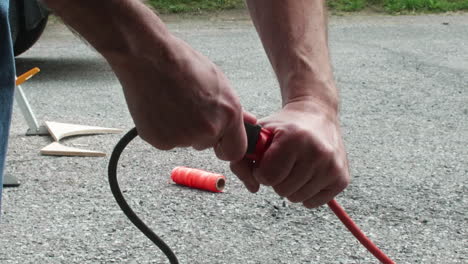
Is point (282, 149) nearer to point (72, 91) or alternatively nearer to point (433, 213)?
point (433, 213)

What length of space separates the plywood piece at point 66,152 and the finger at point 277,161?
2.46 meters

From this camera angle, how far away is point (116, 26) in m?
0.77

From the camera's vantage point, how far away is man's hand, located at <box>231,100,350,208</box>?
932 mm

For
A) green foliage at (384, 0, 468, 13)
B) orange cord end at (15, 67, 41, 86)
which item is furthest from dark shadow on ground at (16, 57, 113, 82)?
green foliage at (384, 0, 468, 13)

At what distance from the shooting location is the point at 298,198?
1.00 metres

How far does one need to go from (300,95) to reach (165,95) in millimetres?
352

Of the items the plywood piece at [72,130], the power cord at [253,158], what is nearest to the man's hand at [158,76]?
the power cord at [253,158]

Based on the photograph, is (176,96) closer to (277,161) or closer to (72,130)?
(277,161)

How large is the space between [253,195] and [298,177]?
5.94 ft

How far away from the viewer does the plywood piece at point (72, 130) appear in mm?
3623

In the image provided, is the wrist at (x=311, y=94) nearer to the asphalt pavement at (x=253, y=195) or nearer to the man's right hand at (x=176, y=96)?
the man's right hand at (x=176, y=96)

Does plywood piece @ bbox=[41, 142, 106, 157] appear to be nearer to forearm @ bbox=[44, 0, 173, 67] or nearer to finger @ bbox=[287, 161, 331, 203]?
finger @ bbox=[287, 161, 331, 203]

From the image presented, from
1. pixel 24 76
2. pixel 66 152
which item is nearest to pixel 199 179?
pixel 66 152

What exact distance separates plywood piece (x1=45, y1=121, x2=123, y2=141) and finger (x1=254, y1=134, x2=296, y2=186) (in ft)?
9.16
